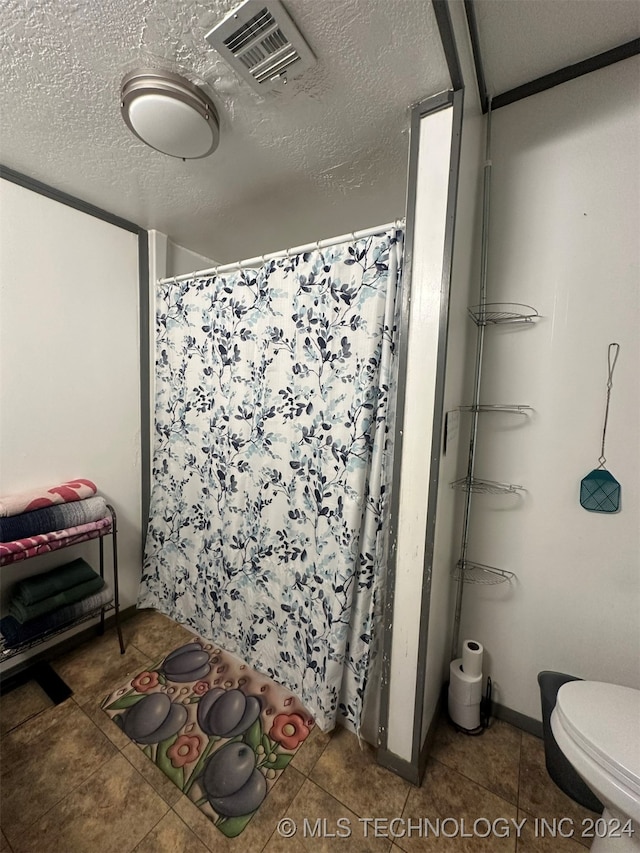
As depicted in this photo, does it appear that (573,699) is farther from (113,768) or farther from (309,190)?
(309,190)

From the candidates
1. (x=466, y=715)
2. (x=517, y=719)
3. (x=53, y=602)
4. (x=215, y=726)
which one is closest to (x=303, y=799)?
(x=215, y=726)

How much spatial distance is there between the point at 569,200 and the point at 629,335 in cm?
49

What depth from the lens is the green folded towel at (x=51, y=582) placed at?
139cm

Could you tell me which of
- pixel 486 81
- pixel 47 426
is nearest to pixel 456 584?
pixel 486 81

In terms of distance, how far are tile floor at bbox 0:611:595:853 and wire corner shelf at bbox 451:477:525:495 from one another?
956mm

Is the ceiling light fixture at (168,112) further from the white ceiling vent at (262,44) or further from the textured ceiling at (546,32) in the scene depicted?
the textured ceiling at (546,32)

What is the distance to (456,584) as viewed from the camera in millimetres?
1388

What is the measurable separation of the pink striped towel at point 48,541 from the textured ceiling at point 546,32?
→ 86.7 inches

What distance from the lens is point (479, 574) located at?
1.34m

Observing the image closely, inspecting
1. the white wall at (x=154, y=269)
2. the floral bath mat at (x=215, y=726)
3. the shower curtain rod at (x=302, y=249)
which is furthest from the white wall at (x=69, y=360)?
the floral bath mat at (x=215, y=726)

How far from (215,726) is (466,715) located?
993mm

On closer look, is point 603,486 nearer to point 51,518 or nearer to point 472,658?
point 472,658

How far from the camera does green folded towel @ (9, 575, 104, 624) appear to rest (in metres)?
1.37

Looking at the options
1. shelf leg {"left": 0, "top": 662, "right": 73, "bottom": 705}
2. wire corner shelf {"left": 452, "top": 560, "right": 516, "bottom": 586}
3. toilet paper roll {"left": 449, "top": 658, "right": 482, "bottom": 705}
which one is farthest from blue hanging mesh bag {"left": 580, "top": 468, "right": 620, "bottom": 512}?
shelf leg {"left": 0, "top": 662, "right": 73, "bottom": 705}
